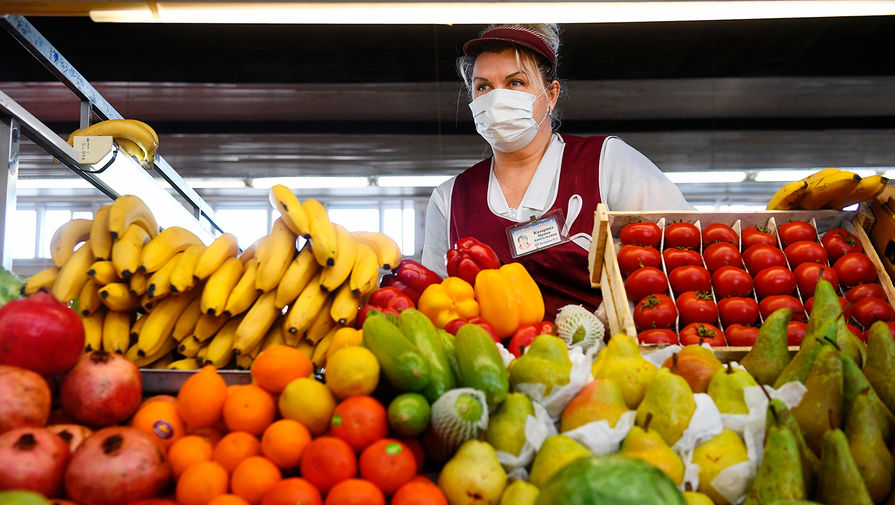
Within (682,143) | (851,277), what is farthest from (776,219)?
(682,143)

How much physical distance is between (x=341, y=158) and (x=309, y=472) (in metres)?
10.3

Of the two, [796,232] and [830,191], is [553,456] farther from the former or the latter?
[830,191]

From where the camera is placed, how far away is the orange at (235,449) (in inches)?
54.6

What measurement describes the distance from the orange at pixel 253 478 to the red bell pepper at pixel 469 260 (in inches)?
48.0

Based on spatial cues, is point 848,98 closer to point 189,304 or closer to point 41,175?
point 189,304

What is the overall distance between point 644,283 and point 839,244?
744 millimetres

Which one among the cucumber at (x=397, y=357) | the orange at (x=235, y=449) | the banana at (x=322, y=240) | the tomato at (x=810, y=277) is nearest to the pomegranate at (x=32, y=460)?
the orange at (x=235, y=449)

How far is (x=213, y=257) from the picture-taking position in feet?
6.96

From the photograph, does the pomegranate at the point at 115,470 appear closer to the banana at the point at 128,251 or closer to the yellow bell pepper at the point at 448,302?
the banana at the point at 128,251

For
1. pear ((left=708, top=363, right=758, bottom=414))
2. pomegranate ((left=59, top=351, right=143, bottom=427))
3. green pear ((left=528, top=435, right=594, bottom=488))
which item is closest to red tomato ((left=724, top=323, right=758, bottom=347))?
pear ((left=708, top=363, right=758, bottom=414))

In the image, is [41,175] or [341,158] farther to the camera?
[41,175]

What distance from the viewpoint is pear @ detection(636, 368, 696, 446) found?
4.55 feet

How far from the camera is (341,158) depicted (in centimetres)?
1127

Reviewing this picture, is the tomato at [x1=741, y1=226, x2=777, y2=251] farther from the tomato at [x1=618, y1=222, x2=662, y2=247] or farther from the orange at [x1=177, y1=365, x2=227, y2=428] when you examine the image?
the orange at [x1=177, y1=365, x2=227, y2=428]
